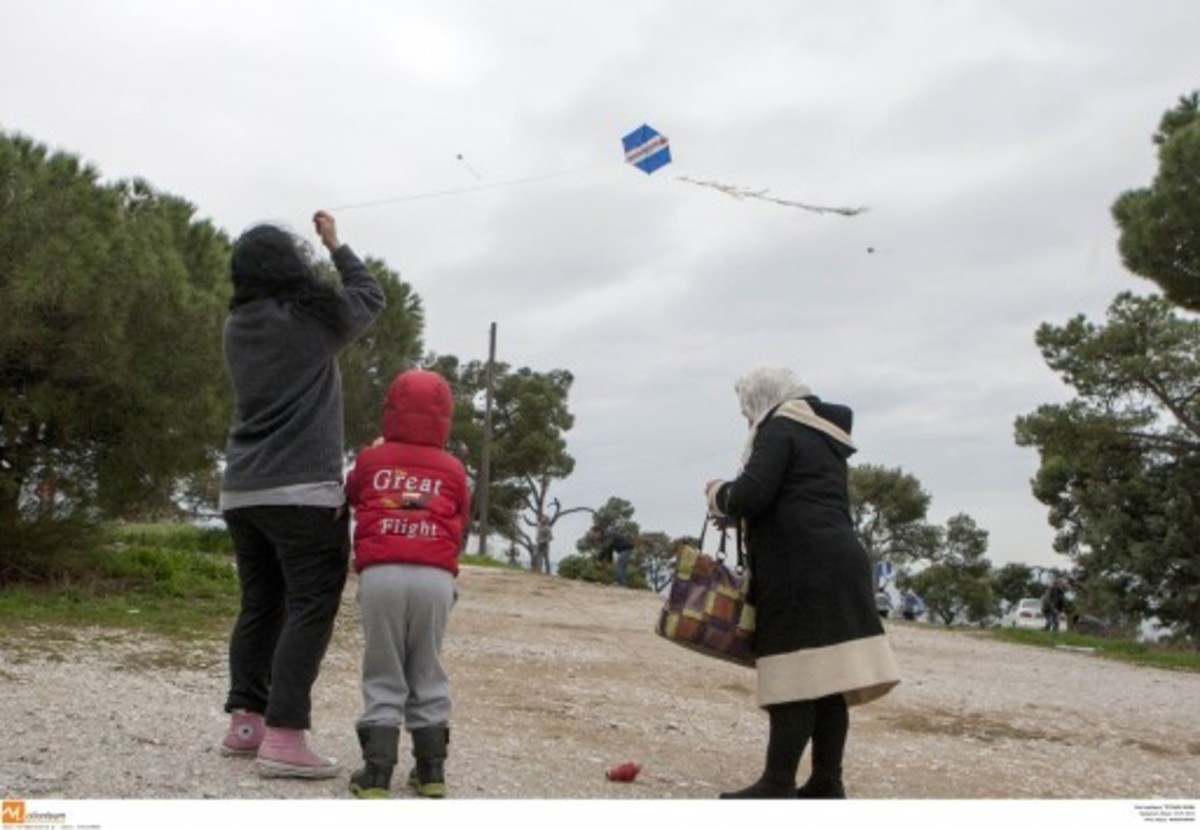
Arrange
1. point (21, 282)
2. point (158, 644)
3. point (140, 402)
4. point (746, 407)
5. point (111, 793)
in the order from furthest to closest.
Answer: point (140, 402) → point (21, 282) → point (158, 644) → point (746, 407) → point (111, 793)

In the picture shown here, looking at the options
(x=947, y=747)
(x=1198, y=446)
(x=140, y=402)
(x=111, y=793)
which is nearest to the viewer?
(x=111, y=793)

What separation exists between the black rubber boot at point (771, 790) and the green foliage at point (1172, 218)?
40.9ft

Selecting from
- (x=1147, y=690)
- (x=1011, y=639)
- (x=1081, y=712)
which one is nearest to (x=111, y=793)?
(x=1081, y=712)

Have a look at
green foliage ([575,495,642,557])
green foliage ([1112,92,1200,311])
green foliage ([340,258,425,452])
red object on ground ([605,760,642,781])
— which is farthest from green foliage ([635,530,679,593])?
red object on ground ([605,760,642,781])

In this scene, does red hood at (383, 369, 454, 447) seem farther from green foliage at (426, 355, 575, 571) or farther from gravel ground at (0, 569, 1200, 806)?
green foliage at (426, 355, 575, 571)


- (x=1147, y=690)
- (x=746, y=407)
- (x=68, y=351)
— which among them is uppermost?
(x=68, y=351)

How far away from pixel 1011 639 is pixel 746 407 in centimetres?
1277

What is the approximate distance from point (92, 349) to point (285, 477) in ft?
21.3

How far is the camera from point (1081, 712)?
7.80 metres

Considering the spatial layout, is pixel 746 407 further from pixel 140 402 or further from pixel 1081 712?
pixel 140 402

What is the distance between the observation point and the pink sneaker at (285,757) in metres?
3.56

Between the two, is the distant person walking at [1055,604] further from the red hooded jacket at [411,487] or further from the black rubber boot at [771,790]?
the red hooded jacket at [411,487]

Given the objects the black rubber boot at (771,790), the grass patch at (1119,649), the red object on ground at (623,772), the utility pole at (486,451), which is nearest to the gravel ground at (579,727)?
the red object on ground at (623,772)

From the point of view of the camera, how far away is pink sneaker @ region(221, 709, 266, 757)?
388 cm
